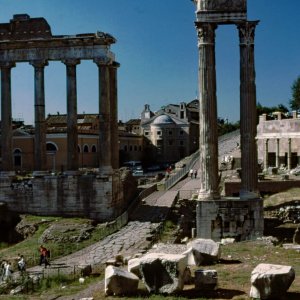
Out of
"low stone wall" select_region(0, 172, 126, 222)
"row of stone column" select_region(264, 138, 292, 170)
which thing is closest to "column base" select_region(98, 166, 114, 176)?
"low stone wall" select_region(0, 172, 126, 222)

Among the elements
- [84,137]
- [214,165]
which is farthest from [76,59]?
[84,137]

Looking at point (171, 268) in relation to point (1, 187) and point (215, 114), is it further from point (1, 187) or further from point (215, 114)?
point (1, 187)

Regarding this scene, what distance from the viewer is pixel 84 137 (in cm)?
5688

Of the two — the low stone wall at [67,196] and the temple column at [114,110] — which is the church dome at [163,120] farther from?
the low stone wall at [67,196]

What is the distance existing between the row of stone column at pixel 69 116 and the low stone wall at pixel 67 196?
729 millimetres

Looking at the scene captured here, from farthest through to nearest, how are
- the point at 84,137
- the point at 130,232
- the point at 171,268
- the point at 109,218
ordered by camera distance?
the point at 84,137 → the point at 109,218 → the point at 130,232 → the point at 171,268

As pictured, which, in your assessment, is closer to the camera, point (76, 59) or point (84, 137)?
point (76, 59)

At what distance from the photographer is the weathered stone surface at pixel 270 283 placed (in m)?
12.3

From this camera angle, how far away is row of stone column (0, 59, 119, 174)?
31828 millimetres

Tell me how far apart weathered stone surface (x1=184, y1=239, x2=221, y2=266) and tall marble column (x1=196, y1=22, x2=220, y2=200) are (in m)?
6.12

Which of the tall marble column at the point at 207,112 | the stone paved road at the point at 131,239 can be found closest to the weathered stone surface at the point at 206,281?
the stone paved road at the point at 131,239

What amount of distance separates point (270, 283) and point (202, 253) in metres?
4.52

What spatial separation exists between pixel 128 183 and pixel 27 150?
1842 centimetres

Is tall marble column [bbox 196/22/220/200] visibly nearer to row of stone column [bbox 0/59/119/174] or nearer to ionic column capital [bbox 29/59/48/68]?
row of stone column [bbox 0/59/119/174]
